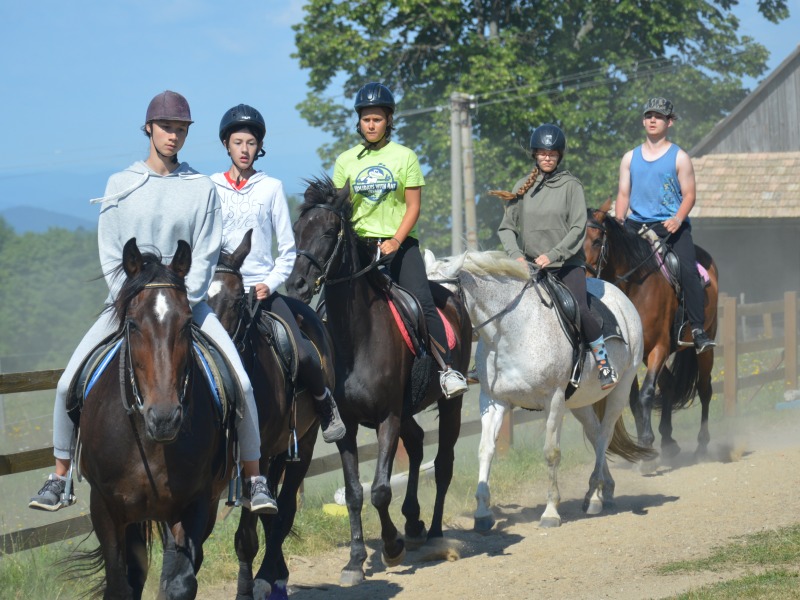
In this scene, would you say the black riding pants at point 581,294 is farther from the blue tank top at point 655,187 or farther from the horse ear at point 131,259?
the horse ear at point 131,259

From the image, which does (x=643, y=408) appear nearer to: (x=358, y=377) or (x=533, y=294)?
(x=533, y=294)

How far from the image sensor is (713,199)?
29391 mm

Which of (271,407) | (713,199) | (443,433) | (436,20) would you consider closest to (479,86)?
(436,20)

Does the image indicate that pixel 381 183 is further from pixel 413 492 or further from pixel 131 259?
pixel 131 259

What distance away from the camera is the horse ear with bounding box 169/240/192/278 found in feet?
16.2

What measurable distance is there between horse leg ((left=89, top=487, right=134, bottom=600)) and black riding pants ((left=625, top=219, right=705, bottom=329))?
7.39 m

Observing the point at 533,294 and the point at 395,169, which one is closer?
the point at 395,169

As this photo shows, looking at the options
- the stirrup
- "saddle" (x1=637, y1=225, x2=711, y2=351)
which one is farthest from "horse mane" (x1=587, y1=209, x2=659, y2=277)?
the stirrup

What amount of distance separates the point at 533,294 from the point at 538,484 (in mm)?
2843

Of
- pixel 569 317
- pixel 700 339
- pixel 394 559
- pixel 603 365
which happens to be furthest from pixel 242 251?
pixel 700 339

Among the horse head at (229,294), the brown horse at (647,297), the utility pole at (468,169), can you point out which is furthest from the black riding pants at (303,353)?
the utility pole at (468,169)

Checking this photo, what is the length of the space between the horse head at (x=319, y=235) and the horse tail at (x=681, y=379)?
6.02 m

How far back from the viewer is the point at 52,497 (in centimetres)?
516

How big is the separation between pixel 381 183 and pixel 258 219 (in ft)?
4.76
